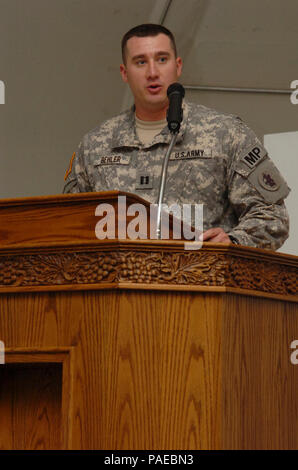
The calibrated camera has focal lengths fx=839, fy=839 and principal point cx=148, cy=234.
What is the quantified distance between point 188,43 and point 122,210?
3.74 metres

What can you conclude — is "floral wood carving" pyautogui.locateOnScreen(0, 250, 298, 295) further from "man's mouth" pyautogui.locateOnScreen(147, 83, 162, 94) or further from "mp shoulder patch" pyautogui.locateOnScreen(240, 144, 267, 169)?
"man's mouth" pyautogui.locateOnScreen(147, 83, 162, 94)

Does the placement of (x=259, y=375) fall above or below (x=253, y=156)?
below

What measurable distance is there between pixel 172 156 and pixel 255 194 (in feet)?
1.13

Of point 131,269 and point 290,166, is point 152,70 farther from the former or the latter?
point 290,166

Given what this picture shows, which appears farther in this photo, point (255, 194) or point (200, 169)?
point (200, 169)

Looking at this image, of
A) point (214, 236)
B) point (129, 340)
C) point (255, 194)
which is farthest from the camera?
point (255, 194)

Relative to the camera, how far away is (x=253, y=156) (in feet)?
8.80

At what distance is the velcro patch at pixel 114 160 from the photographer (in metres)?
2.84

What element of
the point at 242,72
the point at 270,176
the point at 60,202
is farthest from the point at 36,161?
the point at 60,202

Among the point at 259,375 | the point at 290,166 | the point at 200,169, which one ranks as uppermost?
the point at 290,166

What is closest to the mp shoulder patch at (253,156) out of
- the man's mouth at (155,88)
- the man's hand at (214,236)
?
the man's mouth at (155,88)

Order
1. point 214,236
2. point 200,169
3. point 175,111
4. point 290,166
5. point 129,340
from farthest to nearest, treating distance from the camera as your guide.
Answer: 1. point 290,166
2. point 200,169
3. point 175,111
4. point 214,236
5. point 129,340

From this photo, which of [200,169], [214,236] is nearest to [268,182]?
[200,169]

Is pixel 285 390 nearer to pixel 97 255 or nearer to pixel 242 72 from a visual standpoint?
pixel 97 255
